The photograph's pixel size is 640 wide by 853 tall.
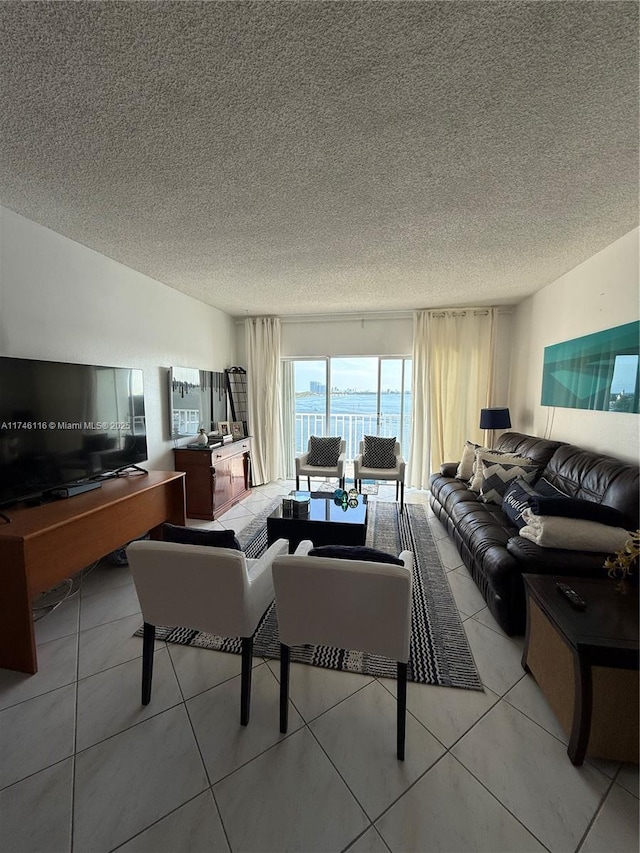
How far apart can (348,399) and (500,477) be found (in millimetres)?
2760

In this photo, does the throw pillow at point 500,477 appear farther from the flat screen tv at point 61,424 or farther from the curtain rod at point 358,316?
the flat screen tv at point 61,424

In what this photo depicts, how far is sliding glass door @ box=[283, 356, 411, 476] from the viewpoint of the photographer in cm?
513

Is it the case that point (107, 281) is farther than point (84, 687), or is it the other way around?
point (107, 281)

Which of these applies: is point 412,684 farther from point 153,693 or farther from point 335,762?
point 153,693

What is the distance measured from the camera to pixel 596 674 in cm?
125

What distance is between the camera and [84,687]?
164cm

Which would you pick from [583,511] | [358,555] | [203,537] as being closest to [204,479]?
[203,537]

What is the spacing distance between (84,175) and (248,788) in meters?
2.82

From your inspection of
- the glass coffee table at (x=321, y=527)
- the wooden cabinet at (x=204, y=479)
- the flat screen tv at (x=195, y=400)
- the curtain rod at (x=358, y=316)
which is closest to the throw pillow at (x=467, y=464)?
the glass coffee table at (x=321, y=527)

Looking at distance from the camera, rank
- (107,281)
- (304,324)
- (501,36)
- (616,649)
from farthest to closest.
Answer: (304,324) < (107,281) < (616,649) < (501,36)

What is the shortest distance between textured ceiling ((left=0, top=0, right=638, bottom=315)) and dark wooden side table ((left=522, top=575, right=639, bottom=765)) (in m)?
2.00

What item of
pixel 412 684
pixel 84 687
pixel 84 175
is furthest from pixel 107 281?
pixel 412 684

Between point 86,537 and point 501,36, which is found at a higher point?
point 501,36

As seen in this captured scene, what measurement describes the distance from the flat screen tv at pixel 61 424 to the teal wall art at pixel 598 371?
380cm
